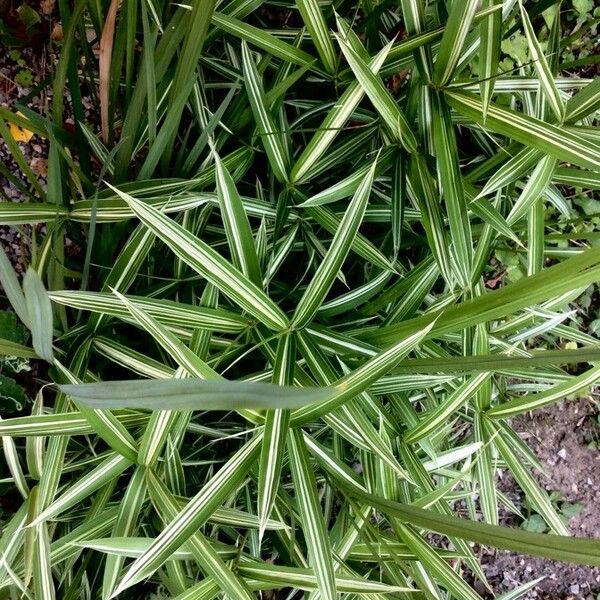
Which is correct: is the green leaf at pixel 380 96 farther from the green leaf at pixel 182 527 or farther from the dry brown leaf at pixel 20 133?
the dry brown leaf at pixel 20 133

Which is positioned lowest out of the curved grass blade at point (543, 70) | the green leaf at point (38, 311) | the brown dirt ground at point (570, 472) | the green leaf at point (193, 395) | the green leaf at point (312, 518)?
the brown dirt ground at point (570, 472)

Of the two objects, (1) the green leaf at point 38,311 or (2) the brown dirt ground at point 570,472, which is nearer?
(1) the green leaf at point 38,311

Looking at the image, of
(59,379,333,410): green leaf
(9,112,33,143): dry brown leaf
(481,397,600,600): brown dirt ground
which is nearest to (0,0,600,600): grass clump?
(59,379,333,410): green leaf

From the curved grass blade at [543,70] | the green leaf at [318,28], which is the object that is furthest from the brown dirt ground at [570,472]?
the green leaf at [318,28]

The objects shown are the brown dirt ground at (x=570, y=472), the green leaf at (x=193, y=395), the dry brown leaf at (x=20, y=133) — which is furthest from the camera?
the brown dirt ground at (x=570, y=472)

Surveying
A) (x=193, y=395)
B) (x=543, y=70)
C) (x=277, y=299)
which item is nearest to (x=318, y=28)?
(x=543, y=70)

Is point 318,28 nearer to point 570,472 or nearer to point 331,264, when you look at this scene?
point 331,264

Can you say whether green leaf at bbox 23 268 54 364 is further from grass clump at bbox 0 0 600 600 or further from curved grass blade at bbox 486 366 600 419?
curved grass blade at bbox 486 366 600 419

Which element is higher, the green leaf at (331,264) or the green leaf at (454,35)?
the green leaf at (454,35)
